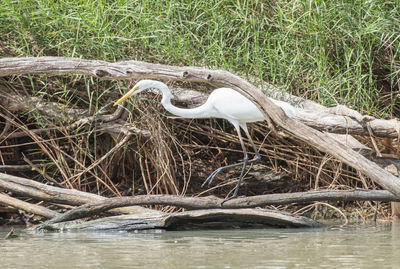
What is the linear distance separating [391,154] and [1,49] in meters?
3.60

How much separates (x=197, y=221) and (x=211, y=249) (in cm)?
112

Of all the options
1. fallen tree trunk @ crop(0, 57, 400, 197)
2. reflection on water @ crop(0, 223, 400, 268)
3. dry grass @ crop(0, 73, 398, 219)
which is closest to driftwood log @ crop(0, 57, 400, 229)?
fallen tree trunk @ crop(0, 57, 400, 197)

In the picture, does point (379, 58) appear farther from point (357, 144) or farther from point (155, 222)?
point (155, 222)

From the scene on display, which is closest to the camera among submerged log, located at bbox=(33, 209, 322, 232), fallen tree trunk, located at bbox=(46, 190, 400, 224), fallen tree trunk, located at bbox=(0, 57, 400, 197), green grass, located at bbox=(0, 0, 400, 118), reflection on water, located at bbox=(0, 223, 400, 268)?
reflection on water, located at bbox=(0, 223, 400, 268)

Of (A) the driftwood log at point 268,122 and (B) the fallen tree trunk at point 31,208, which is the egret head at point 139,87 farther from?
(B) the fallen tree trunk at point 31,208

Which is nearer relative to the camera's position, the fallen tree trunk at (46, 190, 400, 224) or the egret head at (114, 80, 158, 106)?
the fallen tree trunk at (46, 190, 400, 224)

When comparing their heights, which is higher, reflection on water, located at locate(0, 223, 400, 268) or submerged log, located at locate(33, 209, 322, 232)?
submerged log, located at locate(33, 209, 322, 232)

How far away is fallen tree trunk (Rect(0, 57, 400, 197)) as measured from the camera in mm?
3795

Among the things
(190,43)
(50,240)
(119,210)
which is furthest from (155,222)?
(190,43)

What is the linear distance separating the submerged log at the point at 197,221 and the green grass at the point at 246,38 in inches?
54.6

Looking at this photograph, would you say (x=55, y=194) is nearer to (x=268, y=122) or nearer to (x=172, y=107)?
(x=172, y=107)

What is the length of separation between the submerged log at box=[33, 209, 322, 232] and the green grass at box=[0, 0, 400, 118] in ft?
4.55

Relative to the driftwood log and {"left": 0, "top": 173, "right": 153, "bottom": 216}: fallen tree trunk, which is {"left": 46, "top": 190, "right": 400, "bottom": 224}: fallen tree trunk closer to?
the driftwood log

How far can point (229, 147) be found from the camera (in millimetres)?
6121
